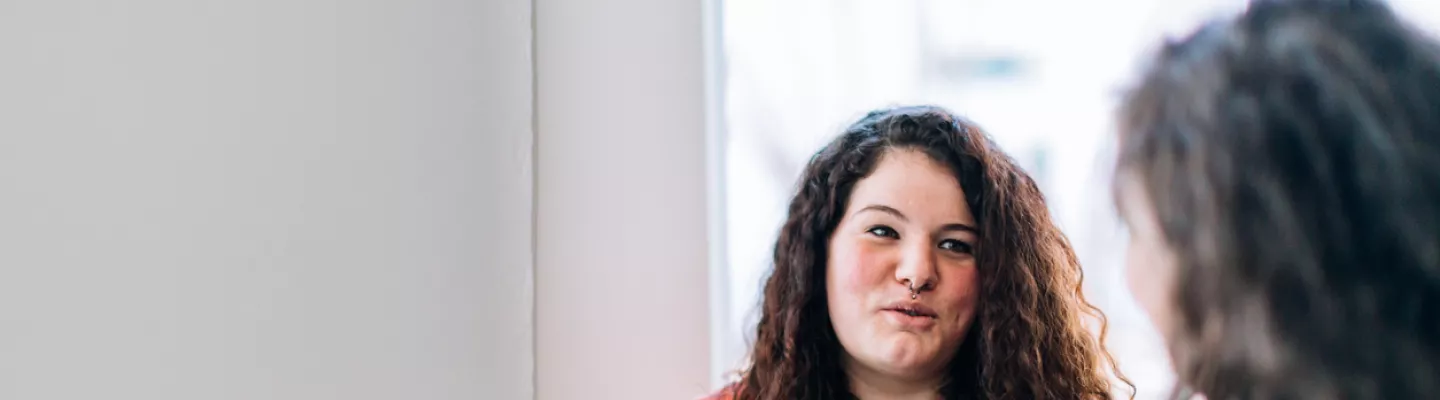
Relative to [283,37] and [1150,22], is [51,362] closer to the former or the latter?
[283,37]

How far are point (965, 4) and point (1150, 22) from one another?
164 mm

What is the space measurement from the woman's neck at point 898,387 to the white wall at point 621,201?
0.72 feet

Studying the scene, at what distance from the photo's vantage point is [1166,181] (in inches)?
25.5

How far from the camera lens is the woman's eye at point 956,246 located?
3.11 feet

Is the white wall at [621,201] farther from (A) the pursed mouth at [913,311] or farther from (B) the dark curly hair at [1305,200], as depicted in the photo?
(B) the dark curly hair at [1305,200]

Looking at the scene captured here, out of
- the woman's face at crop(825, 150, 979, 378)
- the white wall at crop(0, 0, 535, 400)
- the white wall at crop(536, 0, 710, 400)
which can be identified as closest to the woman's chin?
the woman's face at crop(825, 150, 979, 378)

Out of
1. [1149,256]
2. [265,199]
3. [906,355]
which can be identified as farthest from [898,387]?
[265,199]

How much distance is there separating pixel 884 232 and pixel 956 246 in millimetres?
60

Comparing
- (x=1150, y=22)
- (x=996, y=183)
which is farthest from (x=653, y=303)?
(x=1150, y=22)

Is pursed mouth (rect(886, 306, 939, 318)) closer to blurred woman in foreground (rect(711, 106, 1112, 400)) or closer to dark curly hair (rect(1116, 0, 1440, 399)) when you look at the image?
blurred woman in foreground (rect(711, 106, 1112, 400))

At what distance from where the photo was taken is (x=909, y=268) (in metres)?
0.93

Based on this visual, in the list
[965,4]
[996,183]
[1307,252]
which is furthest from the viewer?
[965,4]

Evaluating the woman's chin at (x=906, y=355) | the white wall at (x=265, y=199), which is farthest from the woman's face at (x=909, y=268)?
the white wall at (x=265, y=199)

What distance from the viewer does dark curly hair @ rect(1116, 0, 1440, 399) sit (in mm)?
621
